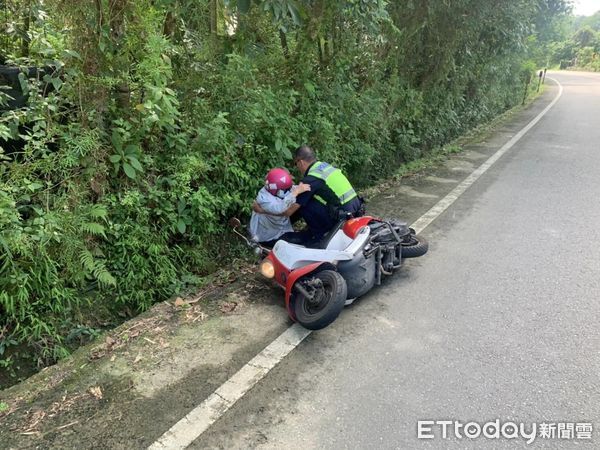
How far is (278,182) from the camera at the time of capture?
15.1 ft

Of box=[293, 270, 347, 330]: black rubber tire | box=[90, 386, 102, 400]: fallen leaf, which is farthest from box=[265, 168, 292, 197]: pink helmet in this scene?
box=[90, 386, 102, 400]: fallen leaf

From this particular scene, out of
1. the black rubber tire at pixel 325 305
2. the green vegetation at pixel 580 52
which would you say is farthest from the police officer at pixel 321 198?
the green vegetation at pixel 580 52

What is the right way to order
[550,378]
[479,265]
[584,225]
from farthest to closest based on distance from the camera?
[584,225], [479,265], [550,378]

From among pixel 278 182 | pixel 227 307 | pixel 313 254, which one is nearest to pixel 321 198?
pixel 278 182

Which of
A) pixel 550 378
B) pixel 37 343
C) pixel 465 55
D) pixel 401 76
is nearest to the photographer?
pixel 550 378

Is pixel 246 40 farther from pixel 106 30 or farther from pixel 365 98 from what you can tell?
pixel 365 98

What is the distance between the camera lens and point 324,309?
11.5ft

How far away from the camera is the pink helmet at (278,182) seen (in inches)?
181

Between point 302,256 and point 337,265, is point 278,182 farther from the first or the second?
point 337,265

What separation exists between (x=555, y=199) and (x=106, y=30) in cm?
654

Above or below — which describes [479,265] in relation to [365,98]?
below

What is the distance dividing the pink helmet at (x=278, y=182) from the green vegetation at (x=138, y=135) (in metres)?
0.43

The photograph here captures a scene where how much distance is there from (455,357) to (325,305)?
3.35 feet

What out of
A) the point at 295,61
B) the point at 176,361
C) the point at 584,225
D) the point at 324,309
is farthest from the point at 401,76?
the point at 176,361
